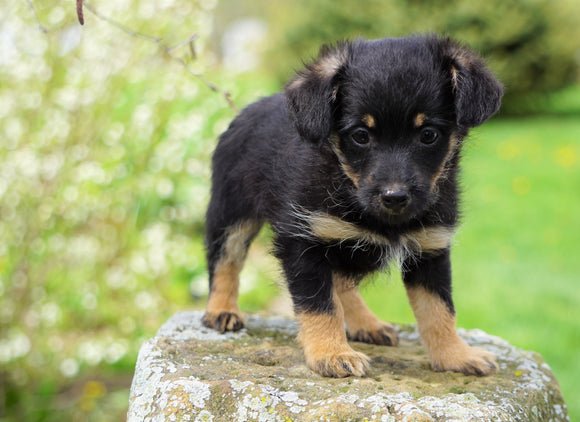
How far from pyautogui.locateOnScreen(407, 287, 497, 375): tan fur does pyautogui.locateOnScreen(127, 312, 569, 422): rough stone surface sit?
0.07 m

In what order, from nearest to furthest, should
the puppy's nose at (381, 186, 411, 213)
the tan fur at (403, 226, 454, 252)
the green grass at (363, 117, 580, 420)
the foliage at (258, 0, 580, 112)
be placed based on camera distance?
the puppy's nose at (381, 186, 411, 213) → the tan fur at (403, 226, 454, 252) → the green grass at (363, 117, 580, 420) → the foliage at (258, 0, 580, 112)

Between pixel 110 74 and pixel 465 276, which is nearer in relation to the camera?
pixel 110 74

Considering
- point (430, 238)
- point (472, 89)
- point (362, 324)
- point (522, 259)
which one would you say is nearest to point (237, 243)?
point (362, 324)

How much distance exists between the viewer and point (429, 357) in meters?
3.41

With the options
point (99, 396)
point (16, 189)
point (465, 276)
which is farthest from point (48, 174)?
point (465, 276)

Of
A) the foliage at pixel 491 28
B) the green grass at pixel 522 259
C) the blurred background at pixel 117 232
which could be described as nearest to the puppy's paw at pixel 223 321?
the blurred background at pixel 117 232

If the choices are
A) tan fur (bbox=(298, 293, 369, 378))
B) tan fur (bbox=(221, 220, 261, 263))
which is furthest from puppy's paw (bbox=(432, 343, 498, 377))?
tan fur (bbox=(221, 220, 261, 263))

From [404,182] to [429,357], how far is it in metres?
1.05

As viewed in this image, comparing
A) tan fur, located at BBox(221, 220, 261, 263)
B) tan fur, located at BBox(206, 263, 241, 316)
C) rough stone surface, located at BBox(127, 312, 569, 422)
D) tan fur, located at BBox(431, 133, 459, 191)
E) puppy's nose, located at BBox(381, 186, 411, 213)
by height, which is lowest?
rough stone surface, located at BBox(127, 312, 569, 422)

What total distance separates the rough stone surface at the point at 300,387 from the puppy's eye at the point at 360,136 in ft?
3.55

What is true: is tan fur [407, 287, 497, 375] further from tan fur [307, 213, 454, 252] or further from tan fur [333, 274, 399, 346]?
tan fur [333, 274, 399, 346]

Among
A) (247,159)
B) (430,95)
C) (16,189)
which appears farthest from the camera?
(16,189)

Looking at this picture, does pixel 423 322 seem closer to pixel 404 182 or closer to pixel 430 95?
pixel 404 182

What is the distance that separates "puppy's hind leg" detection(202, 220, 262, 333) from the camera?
13.0ft
